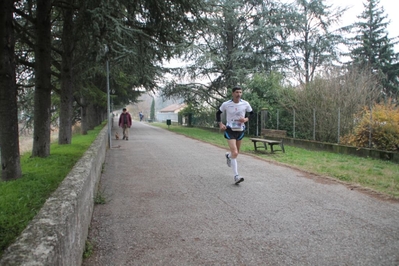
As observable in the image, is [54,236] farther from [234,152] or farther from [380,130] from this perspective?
[380,130]

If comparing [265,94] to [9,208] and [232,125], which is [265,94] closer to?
[232,125]

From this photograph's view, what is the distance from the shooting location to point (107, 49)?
795cm

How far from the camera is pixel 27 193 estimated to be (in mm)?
4371

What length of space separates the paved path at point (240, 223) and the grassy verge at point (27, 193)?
29.7 inches

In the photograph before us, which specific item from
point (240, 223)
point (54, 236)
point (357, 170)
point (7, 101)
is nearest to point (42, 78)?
point (7, 101)

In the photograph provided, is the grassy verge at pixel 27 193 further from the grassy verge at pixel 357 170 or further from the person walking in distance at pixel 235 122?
the grassy verge at pixel 357 170

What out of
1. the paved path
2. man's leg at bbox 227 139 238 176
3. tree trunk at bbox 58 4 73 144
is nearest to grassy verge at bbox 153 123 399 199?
the paved path

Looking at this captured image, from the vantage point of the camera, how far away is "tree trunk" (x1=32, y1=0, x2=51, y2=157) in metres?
7.41

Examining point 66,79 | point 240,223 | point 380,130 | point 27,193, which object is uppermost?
point 66,79

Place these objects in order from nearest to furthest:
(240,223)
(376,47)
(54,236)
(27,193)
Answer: (54,236) < (240,223) < (27,193) < (376,47)

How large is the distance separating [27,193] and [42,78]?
397 centimetres

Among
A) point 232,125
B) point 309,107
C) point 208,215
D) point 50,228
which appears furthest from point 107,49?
point 309,107

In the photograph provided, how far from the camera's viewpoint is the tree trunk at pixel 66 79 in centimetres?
912

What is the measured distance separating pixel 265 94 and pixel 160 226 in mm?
17137
